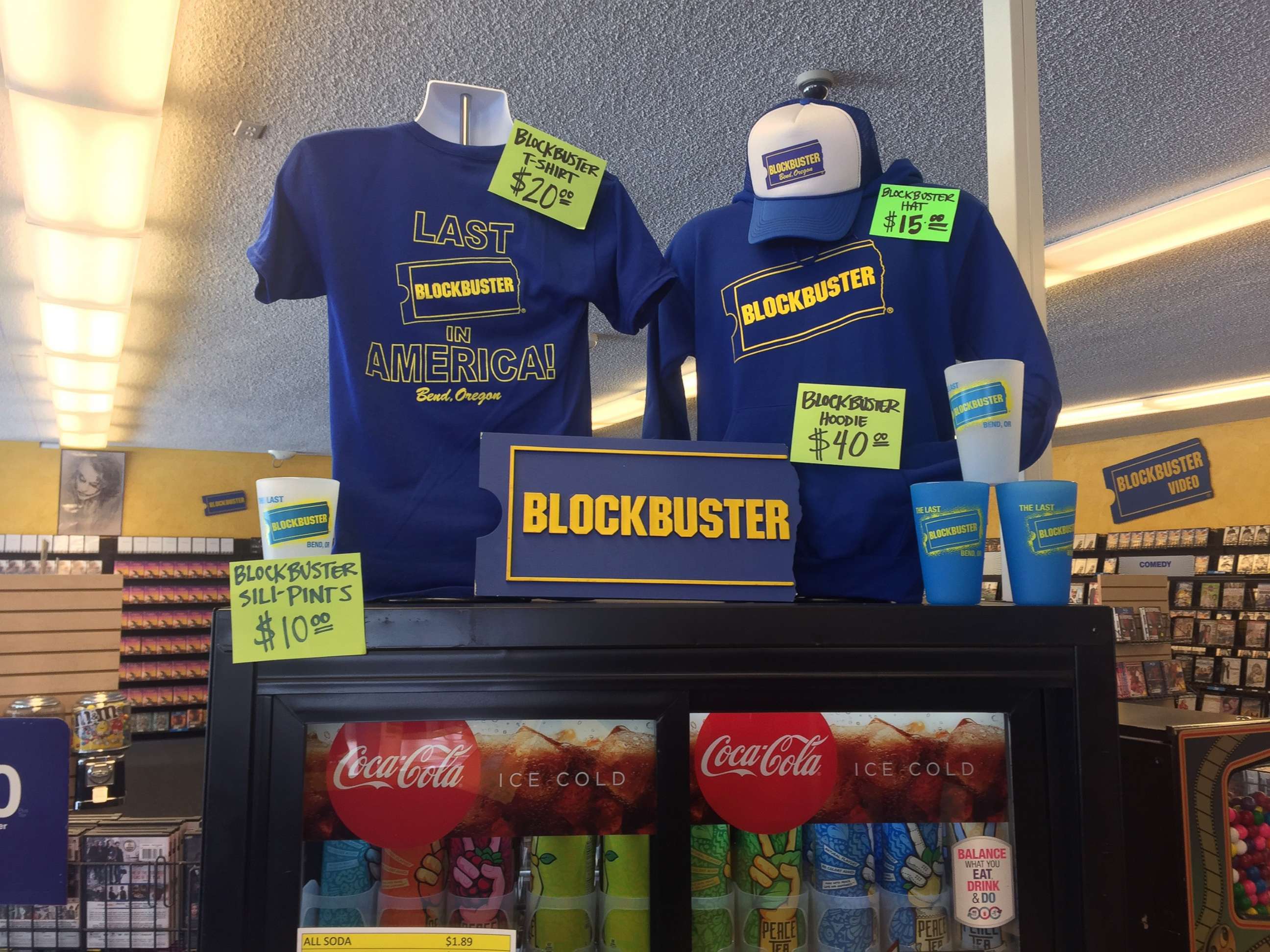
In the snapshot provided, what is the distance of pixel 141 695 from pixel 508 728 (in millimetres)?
10746

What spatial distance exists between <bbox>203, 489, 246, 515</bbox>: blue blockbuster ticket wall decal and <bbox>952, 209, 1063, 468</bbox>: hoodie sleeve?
11.9 metres

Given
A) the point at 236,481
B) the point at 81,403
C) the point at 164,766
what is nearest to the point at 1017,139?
the point at 81,403

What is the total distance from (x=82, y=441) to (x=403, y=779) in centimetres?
1122

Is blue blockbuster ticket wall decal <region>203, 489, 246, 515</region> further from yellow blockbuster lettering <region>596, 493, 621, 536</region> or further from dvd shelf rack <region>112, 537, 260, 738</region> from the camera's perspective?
yellow blockbuster lettering <region>596, 493, 621, 536</region>

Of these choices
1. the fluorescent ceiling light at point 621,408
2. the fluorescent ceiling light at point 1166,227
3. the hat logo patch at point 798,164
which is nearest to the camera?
the hat logo patch at point 798,164

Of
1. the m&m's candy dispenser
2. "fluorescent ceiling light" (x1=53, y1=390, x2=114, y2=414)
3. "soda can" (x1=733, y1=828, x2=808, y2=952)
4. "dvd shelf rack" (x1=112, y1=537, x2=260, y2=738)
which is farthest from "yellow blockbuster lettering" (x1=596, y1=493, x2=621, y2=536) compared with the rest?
"dvd shelf rack" (x1=112, y1=537, x2=260, y2=738)

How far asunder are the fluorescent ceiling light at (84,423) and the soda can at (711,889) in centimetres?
913

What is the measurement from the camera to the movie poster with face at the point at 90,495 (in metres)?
11.4

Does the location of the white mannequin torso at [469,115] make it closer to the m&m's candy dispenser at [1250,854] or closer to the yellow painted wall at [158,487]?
the m&m's candy dispenser at [1250,854]

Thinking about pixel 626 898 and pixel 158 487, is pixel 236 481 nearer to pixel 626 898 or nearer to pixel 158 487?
pixel 158 487

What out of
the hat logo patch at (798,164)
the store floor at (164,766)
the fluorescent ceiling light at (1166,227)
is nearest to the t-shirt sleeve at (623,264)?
the hat logo patch at (798,164)

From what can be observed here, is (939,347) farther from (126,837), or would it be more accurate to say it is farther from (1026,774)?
(126,837)

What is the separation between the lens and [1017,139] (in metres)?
1.68

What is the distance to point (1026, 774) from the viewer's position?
974mm
